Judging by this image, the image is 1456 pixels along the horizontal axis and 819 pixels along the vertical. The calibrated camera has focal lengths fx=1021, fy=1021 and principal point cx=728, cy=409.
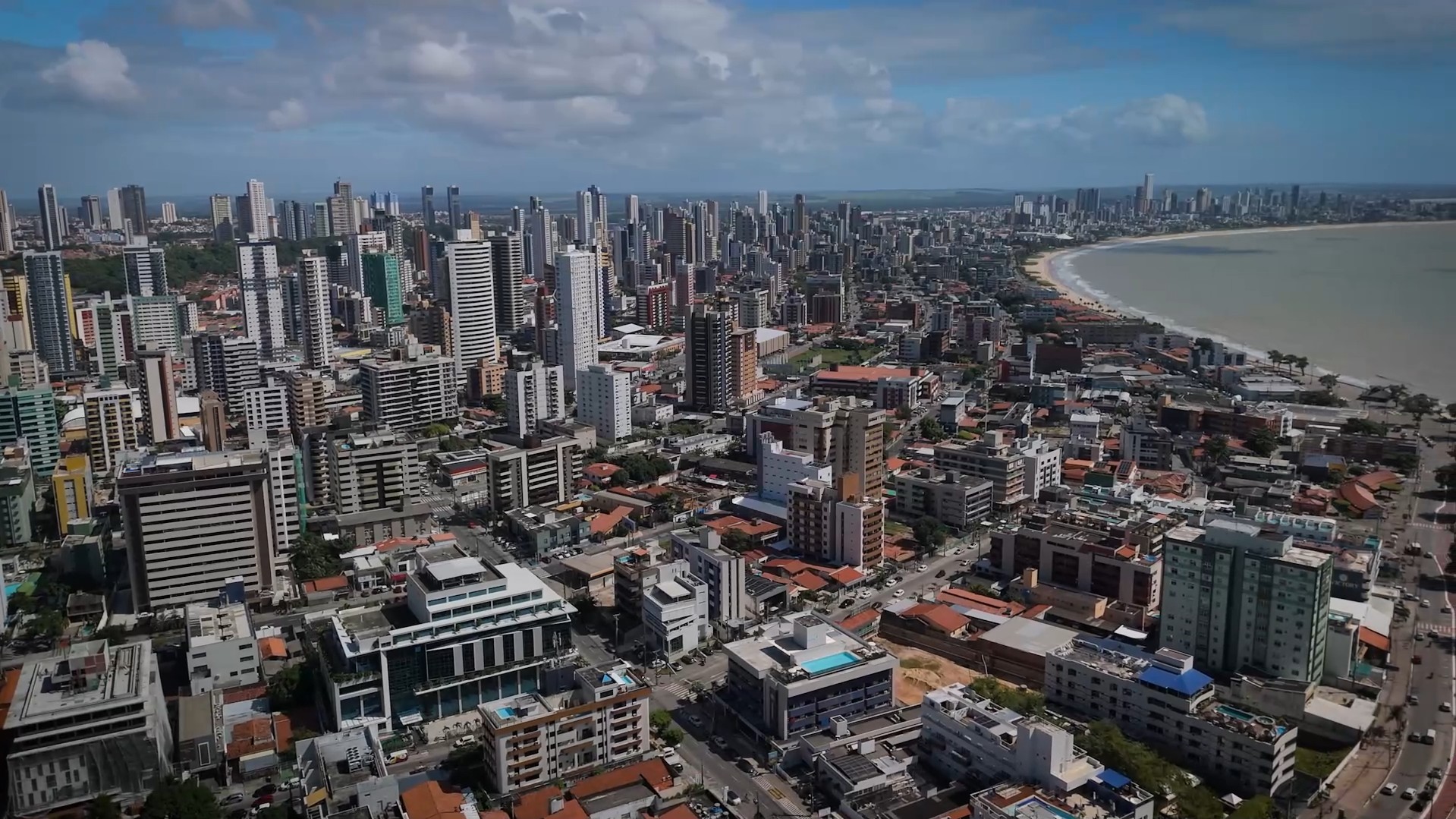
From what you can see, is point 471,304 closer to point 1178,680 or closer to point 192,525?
point 192,525

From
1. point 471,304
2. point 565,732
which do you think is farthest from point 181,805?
point 471,304

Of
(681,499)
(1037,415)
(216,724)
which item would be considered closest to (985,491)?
(681,499)

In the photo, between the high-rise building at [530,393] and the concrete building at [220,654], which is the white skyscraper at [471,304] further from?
the concrete building at [220,654]

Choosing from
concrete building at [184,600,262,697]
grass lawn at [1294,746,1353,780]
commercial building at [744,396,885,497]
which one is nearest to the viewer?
grass lawn at [1294,746,1353,780]

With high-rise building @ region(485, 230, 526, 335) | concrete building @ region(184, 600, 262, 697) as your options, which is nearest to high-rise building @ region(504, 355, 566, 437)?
concrete building @ region(184, 600, 262, 697)

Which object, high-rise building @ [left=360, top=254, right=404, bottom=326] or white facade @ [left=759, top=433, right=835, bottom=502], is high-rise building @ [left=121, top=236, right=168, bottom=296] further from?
white facade @ [left=759, top=433, right=835, bottom=502]

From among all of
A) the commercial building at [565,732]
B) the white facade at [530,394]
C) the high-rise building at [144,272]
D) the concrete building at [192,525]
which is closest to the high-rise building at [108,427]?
the concrete building at [192,525]

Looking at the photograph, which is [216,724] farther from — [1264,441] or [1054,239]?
[1054,239]

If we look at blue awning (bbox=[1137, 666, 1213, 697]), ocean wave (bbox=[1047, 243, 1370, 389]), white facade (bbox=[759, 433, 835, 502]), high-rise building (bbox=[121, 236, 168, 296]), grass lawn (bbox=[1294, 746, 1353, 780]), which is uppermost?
high-rise building (bbox=[121, 236, 168, 296])

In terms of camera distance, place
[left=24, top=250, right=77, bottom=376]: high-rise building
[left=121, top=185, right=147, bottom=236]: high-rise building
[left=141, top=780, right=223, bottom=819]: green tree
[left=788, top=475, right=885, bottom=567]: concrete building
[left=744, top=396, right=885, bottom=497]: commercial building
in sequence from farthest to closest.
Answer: [left=121, top=185, right=147, bottom=236]: high-rise building < [left=24, top=250, right=77, bottom=376]: high-rise building < [left=744, top=396, right=885, bottom=497]: commercial building < [left=788, top=475, right=885, bottom=567]: concrete building < [left=141, top=780, right=223, bottom=819]: green tree
